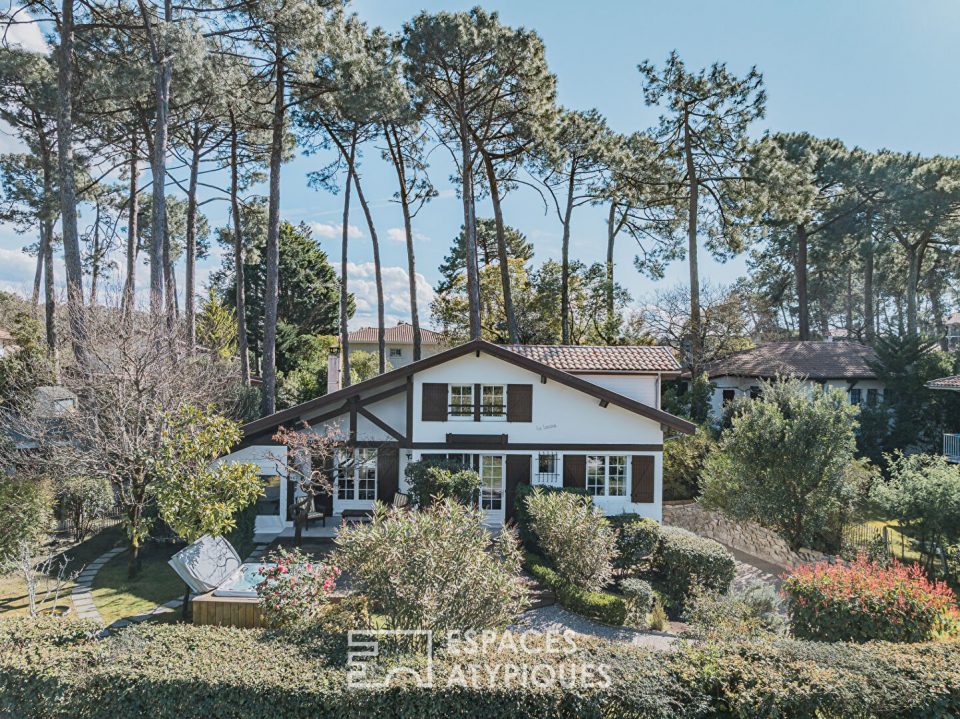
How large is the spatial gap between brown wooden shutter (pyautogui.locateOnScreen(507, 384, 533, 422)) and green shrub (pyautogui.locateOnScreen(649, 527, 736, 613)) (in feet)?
18.2

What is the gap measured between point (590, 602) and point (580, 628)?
1.76ft

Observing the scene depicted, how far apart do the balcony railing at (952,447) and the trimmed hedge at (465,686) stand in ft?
64.4

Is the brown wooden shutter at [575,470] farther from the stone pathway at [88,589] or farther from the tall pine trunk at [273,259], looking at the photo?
the stone pathway at [88,589]

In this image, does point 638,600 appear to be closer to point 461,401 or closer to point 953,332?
point 461,401

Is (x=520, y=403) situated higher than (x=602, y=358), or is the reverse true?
(x=602, y=358)

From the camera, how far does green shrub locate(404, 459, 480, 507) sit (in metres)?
15.4

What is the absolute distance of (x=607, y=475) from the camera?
1738cm

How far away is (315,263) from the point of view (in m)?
36.7

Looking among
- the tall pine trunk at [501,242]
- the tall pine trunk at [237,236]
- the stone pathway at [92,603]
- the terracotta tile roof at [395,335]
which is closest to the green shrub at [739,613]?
the stone pathway at [92,603]

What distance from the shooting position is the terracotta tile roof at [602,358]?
1852 centimetres

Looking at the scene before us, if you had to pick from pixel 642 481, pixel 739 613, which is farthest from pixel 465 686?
pixel 642 481

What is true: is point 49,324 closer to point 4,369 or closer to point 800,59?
point 4,369

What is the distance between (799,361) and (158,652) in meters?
32.8

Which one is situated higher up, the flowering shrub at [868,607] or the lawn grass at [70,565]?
the flowering shrub at [868,607]
